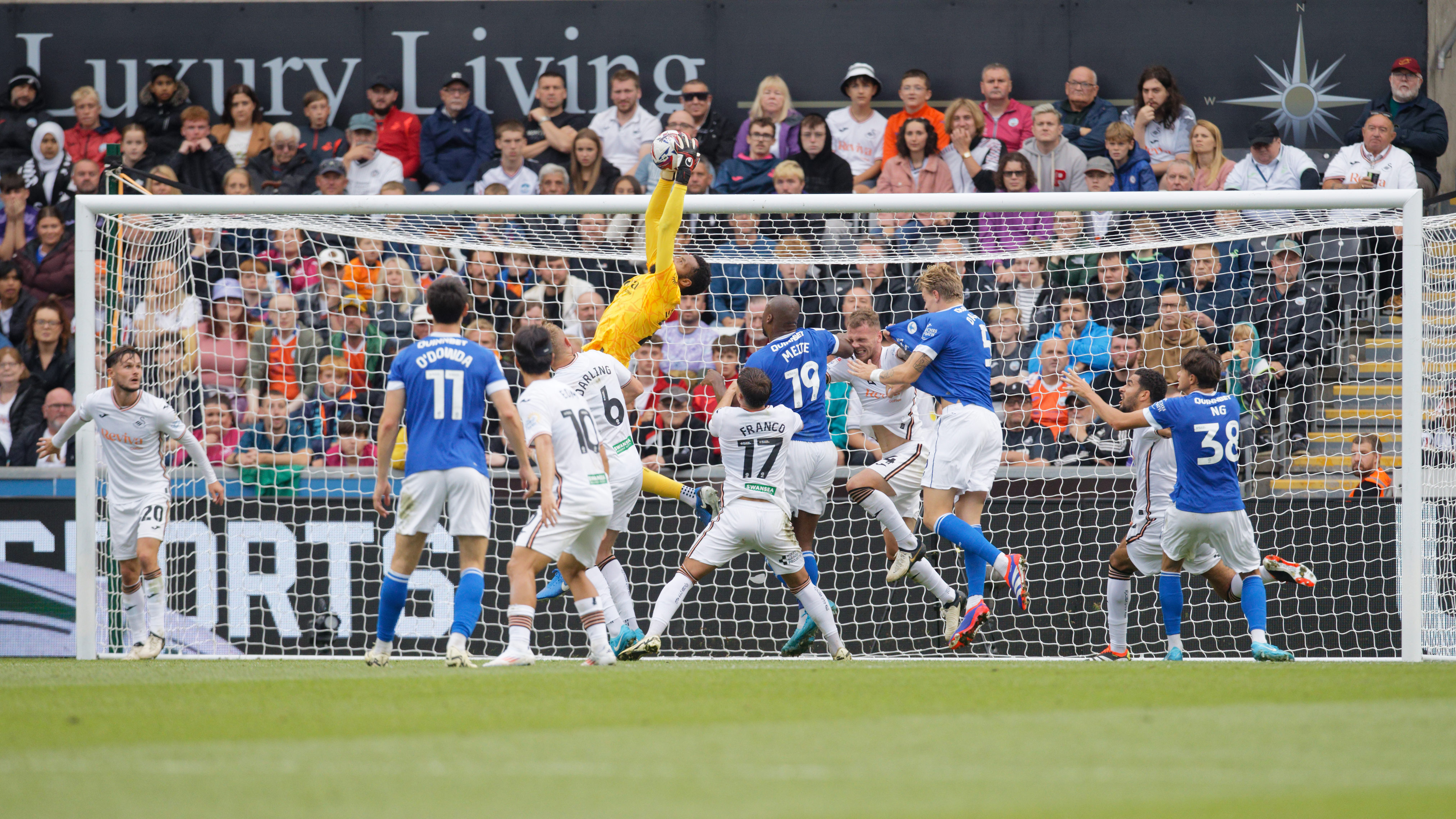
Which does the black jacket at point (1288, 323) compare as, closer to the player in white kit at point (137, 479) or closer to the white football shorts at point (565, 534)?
the white football shorts at point (565, 534)

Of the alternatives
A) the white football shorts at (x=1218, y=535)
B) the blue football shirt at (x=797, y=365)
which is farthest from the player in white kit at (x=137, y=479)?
the white football shorts at (x=1218, y=535)

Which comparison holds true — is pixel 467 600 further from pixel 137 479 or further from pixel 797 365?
pixel 137 479

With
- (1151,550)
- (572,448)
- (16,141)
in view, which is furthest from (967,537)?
(16,141)

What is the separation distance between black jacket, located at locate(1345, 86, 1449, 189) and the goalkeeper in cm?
749

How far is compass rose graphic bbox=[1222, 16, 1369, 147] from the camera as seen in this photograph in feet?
47.3

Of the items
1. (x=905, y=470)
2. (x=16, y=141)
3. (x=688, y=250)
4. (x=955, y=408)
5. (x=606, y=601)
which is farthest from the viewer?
(x=16, y=141)

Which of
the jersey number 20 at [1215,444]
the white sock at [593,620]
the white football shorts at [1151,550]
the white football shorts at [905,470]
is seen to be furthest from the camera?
the white football shorts at [905,470]

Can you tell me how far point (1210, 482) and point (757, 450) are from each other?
2925 millimetres

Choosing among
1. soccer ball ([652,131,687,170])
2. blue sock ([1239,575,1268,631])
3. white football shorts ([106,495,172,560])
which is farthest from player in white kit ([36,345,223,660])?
blue sock ([1239,575,1268,631])

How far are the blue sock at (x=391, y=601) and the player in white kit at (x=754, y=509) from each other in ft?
4.75

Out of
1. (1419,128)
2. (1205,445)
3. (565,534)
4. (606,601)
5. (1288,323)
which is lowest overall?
(606,601)

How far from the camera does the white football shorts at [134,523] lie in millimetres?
9797

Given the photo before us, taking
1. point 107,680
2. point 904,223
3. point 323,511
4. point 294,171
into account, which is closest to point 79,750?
point 107,680

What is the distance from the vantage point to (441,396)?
7730mm
